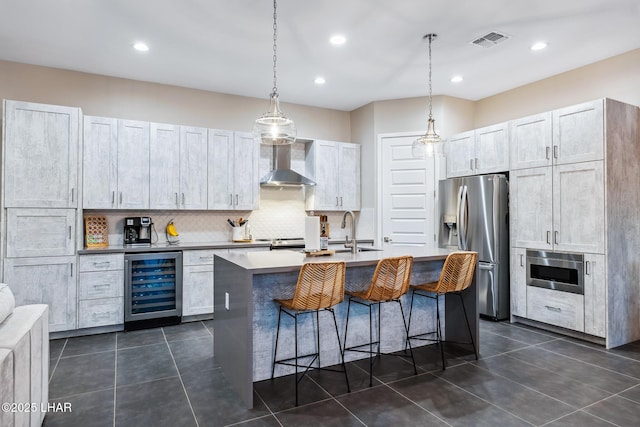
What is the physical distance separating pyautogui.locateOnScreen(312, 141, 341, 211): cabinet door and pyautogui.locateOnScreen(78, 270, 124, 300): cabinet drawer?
2791mm

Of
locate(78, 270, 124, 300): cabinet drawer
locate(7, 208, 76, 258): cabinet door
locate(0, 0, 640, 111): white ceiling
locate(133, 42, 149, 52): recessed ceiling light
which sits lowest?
locate(78, 270, 124, 300): cabinet drawer

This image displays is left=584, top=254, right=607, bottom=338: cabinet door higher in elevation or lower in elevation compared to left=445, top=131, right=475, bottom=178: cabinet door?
lower

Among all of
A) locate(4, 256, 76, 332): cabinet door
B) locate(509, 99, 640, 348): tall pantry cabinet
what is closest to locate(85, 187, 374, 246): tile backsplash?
locate(4, 256, 76, 332): cabinet door

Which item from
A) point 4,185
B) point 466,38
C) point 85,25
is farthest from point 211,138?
point 466,38

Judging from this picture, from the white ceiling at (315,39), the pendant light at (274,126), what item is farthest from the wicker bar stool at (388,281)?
the white ceiling at (315,39)

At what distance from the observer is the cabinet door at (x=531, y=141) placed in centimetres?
436

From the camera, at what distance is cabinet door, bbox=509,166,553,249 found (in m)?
4.34

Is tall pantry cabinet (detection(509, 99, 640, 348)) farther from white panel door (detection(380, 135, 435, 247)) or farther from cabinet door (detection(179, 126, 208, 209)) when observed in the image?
cabinet door (detection(179, 126, 208, 209))

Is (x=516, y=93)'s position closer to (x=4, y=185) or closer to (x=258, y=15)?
(x=258, y=15)

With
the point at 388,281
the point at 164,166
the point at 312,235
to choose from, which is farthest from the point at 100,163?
the point at 388,281

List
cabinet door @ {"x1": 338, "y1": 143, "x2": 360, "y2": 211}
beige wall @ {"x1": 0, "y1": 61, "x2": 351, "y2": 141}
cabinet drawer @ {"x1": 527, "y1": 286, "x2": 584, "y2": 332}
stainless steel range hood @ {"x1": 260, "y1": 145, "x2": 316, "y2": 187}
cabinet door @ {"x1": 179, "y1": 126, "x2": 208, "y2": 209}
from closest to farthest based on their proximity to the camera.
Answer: cabinet drawer @ {"x1": 527, "y1": 286, "x2": 584, "y2": 332}
beige wall @ {"x1": 0, "y1": 61, "x2": 351, "y2": 141}
cabinet door @ {"x1": 179, "y1": 126, "x2": 208, "y2": 209}
stainless steel range hood @ {"x1": 260, "y1": 145, "x2": 316, "y2": 187}
cabinet door @ {"x1": 338, "y1": 143, "x2": 360, "y2": 211}

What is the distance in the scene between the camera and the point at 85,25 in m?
3.65

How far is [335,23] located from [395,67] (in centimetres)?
131

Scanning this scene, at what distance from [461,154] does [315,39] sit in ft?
8.63
